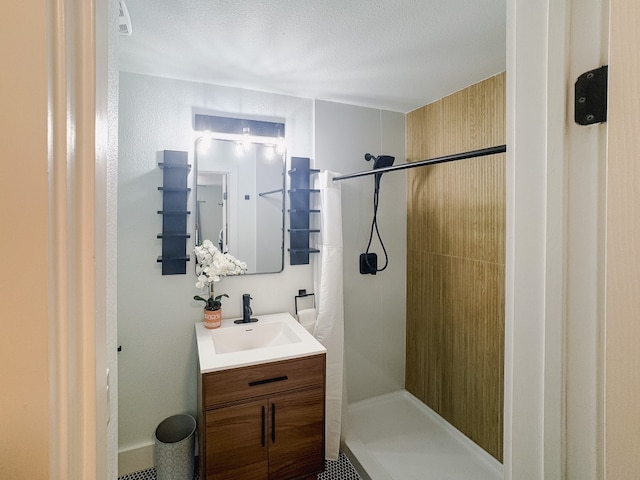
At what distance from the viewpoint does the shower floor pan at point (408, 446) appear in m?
1.71

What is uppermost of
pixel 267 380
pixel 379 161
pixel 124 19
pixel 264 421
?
pixel 124 19

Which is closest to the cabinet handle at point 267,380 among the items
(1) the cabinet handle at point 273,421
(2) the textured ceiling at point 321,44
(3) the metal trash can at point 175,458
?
(1) the cabinet handle at point 273,421

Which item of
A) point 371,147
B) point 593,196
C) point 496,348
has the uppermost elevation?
point 371,147

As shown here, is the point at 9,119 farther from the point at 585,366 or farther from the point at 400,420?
the point at 400,420

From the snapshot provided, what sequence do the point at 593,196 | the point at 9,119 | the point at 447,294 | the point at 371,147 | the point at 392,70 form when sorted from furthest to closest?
the point at 371,147, the point at 447,294, the point at 392,70, the point at 593,196, the point at 9,119

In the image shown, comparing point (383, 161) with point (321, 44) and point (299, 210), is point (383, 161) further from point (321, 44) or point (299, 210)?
point (321, 44)

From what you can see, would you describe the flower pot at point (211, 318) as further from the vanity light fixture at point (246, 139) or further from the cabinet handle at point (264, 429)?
the vanity light fixture at point (246, 139)

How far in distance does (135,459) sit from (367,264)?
1.89m

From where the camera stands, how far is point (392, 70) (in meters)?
1.67

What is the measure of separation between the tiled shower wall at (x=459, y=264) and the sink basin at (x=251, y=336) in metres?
1.11

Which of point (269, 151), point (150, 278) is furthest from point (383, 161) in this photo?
point (150, 278)

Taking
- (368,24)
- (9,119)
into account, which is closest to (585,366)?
(9,119)

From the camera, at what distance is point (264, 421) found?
56.4 inches

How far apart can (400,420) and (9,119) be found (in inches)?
99.8
